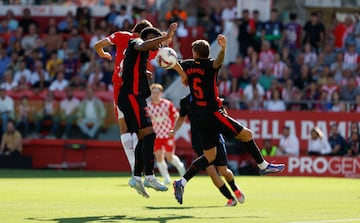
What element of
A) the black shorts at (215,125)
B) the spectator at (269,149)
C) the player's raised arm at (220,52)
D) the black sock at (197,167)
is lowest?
the spectator at (269,149)

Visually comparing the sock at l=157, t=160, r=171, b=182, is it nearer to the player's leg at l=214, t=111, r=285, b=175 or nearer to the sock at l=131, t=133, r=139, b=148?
the sock at l=131, t=133, r=139, b=148

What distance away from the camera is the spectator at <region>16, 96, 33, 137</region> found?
28.1 metres

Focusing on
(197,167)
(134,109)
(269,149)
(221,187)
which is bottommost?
(269,149)

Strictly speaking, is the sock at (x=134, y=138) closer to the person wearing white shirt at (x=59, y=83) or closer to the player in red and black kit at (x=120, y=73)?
the player in red and black kit at (x=120, y=73)

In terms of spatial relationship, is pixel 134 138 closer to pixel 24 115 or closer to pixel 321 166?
pixel 321 166

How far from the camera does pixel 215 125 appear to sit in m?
14.6

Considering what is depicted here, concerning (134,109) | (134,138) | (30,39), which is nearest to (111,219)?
(134,109)

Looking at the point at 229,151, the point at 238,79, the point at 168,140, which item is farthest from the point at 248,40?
the point at 168,140

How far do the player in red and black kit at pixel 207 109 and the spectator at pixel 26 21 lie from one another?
62.1 ft

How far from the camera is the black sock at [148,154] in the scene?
15195 mm

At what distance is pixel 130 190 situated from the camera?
1872cm

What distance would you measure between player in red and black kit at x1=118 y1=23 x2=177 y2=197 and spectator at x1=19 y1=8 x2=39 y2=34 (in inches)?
709

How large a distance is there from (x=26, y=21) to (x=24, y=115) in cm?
580

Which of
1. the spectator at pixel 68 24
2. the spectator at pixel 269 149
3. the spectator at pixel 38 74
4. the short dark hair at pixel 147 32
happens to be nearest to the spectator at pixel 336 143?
the spectator at pixel 269 149
